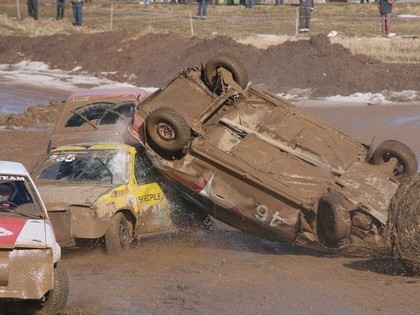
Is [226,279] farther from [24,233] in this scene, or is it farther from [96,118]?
[96,118]

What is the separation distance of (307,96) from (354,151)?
14.4 meters

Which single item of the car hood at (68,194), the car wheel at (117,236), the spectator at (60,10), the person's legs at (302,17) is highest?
the car hood at (68,194)

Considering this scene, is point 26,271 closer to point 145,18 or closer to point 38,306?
point 38,306

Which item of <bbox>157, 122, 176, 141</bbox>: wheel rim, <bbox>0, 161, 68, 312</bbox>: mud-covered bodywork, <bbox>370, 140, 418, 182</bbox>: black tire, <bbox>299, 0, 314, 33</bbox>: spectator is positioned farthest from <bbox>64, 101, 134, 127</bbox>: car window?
<bbox>299, 0, 314, 33</bbox>: spectator

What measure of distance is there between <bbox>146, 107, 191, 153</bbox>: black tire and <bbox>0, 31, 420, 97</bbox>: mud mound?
551 inches

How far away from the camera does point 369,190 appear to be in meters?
13.0

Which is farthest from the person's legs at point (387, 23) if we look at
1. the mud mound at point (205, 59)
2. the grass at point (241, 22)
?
the mud mound at point (205, 59)

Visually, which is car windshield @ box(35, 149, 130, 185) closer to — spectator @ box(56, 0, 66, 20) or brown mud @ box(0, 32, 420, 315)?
brown mud @ box(0, 32, 420, 315)

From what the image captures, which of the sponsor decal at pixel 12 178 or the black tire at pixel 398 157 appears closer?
the sponsor decal at pixel 12 178

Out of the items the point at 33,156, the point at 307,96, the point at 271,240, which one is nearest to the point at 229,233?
the point at 271,240

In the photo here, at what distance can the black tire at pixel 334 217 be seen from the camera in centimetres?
1220

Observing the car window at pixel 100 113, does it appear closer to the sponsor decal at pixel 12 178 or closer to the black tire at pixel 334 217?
the black tire at pixel 334 217

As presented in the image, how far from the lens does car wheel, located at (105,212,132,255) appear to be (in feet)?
42.3

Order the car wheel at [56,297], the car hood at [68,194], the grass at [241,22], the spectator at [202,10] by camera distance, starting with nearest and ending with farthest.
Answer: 1. the car wheel at [56,297]
2. the car hood at [68,194]
3. the grass at [241,22]
4. the spectator at [202,10]
